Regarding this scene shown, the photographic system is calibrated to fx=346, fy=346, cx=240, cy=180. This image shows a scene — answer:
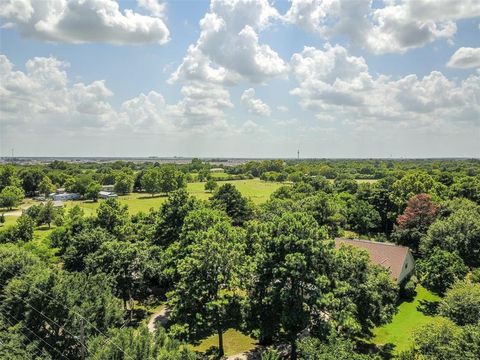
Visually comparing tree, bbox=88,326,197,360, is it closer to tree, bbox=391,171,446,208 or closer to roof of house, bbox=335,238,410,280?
roof of house, bbox=335,238,410,280

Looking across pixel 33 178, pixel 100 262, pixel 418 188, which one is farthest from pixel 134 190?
pixel 100 262

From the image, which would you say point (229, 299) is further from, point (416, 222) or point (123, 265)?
point (416, 222)

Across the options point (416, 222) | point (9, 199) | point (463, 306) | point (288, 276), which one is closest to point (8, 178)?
point (9, 199)

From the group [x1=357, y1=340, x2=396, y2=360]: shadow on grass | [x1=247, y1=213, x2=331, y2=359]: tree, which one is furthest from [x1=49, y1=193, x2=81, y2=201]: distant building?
[x1=357, y1=340, x2=396, y2=360]: shadow on grass

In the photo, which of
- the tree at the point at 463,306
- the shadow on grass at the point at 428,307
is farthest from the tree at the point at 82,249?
the shadow on grass at the point at 428,307

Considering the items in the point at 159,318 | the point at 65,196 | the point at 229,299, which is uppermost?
the point at 229,299

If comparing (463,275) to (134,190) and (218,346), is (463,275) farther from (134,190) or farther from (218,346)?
Answer: (134,190)
